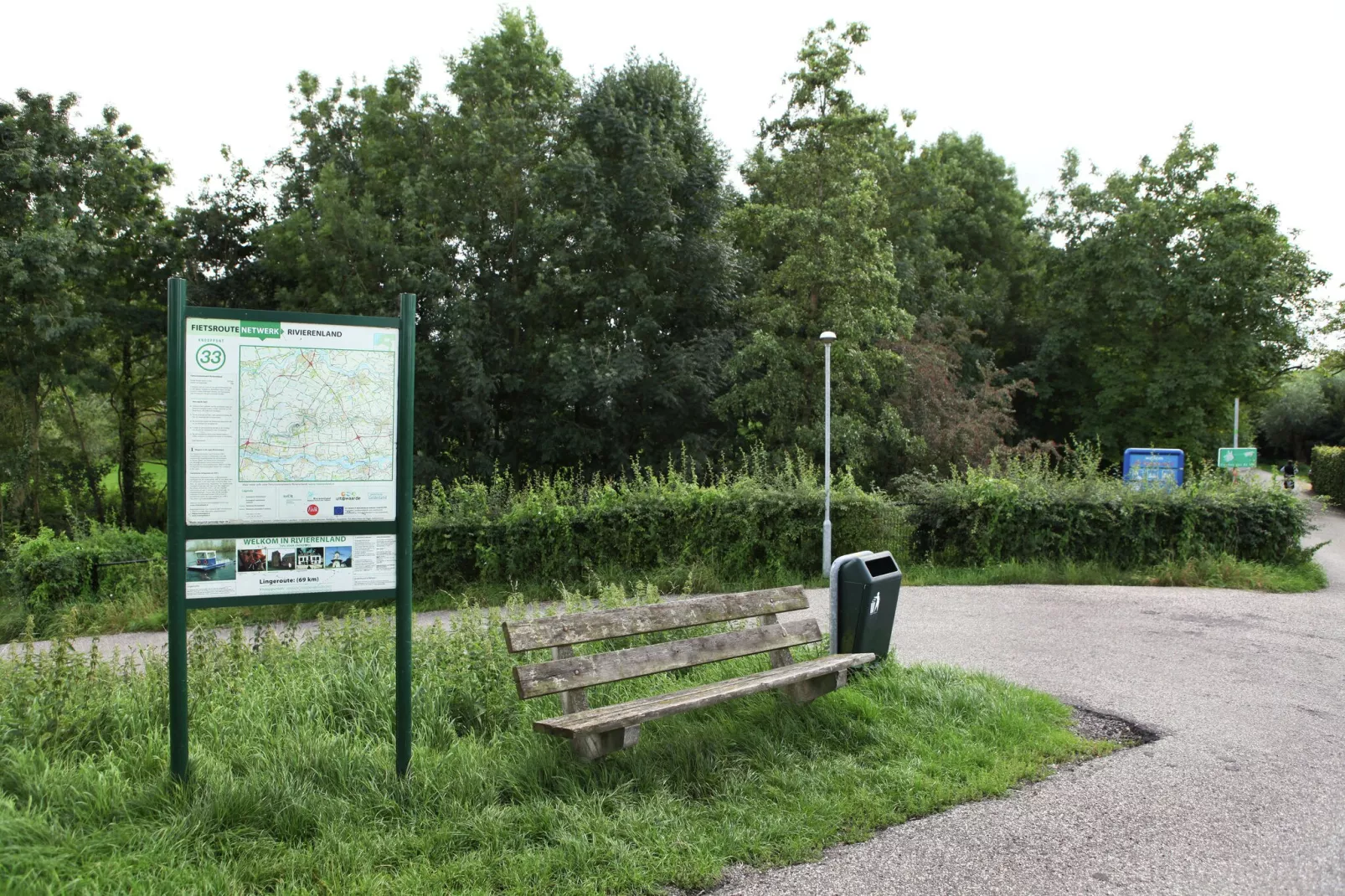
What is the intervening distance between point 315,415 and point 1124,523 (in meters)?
11.4

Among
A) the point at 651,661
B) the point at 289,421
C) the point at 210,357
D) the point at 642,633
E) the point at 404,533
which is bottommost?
the point at 651,661

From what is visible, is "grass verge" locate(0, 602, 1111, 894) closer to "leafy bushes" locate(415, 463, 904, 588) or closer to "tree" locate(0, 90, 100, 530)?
"leafy bushes" locate(415, 463, 904, 588)

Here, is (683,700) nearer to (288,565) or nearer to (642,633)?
(642,633)

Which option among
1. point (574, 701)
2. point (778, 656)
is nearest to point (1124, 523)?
point (778, 656)

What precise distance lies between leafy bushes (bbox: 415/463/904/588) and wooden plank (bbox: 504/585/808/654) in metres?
6.41

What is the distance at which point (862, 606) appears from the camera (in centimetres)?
597

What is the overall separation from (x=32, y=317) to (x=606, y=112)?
14842mm

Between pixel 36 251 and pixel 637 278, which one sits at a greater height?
pixel 637 278

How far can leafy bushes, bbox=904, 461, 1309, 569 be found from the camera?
12.6m

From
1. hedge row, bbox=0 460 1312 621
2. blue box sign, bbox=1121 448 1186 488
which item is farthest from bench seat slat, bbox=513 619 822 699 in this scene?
blue box sign, bbox=1121 448 1186 488

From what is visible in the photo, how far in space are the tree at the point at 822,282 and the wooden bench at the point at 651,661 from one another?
16.1 meters

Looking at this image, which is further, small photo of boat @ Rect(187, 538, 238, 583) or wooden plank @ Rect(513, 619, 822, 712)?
wooden plank @ Rect(513, 619, 822, 712)

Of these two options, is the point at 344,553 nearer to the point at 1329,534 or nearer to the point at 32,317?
the point at 32,317

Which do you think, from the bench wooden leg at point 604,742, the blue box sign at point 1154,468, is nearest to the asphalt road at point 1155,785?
the bench wooden leg at point 604,742
